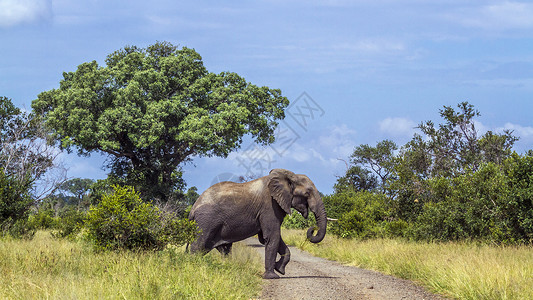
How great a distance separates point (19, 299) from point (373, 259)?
1206 centimetres

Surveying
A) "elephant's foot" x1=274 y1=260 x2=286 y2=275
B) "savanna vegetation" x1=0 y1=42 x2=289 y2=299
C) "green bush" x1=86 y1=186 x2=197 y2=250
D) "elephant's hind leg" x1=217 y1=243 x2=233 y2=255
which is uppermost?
"savanna vegetation" x1=0 y1=42 x2=289 y2=299

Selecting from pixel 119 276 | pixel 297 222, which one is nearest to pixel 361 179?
pixel 297 222

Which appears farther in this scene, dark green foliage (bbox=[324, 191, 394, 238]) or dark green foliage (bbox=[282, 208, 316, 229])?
dark green foliage (bbox=[282, 208, 316, 229])

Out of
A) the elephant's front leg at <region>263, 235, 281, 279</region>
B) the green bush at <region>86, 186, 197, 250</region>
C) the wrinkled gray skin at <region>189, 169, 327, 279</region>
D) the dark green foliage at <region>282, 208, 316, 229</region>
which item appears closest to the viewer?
the green bush at <region>86, 186, 197, 250</region>

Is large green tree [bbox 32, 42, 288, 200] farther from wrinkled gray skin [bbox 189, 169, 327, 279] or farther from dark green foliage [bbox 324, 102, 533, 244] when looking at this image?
wrinkled gray skin [bbox 189, 169, 327, 279]

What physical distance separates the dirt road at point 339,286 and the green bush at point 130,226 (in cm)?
273

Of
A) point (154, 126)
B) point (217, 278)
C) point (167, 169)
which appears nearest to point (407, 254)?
point (217, 278)

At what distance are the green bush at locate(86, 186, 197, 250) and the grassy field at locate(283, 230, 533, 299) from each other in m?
6.30

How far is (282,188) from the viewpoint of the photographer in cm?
1364

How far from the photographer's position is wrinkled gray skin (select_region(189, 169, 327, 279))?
1372 cm

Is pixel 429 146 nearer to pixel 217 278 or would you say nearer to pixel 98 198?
pixel 98 198

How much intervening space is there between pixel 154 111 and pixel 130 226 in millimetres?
21423

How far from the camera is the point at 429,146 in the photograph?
117ft

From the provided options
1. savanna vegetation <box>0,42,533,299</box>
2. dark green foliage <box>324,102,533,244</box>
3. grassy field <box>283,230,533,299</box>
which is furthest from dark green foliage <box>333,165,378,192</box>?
grassy field <box>283,230,533,299</box>
